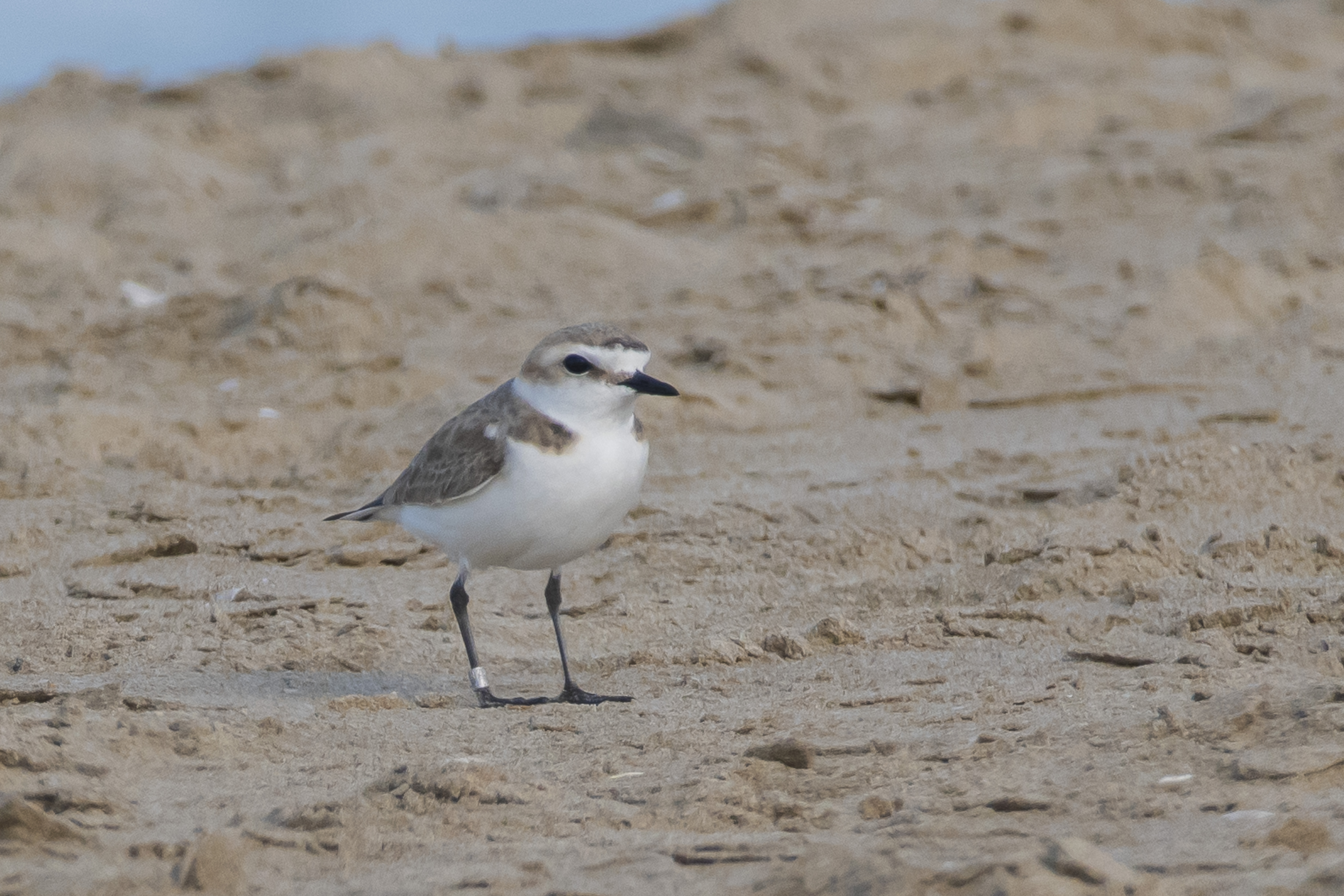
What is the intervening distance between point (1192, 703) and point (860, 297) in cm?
509

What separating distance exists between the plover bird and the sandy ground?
530 millimetres

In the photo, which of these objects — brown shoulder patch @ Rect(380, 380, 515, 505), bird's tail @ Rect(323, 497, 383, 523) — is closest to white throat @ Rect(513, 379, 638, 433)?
brown shoulder patch @ Rect(380, 380, 515, 505)

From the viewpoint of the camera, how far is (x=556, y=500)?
4.60 m

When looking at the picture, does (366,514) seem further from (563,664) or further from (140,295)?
(140,295)

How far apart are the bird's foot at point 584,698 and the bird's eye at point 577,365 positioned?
1036 millimetres

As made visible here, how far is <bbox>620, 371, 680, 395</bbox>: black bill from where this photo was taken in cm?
458

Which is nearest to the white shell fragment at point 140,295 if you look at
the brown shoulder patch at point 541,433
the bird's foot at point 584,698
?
the brown shoulder patch at point 541,433

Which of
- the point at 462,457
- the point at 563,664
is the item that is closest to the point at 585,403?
the point at 462,457

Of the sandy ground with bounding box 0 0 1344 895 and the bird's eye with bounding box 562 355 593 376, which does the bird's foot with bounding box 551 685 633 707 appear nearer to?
the sandy ground with bounding box 0 0 1344 895

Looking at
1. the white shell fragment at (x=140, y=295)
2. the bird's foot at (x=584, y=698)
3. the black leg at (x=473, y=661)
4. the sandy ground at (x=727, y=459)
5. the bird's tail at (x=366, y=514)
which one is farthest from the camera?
the white shell fragment at (x=140, y=295)

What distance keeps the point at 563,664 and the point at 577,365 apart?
3.35 feet

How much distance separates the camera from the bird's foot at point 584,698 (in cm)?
457

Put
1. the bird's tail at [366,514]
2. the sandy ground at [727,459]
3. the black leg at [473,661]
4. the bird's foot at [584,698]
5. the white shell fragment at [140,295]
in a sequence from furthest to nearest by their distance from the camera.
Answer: the white shell fragment at [140,295], the bird's tail at [366,514], the black leg at [473,661], the bird's foot at [584,698], the sandy ground at [727,459]

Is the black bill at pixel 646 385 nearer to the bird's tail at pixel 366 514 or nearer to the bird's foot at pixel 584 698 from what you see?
the bird's foot at pixel 584 698
